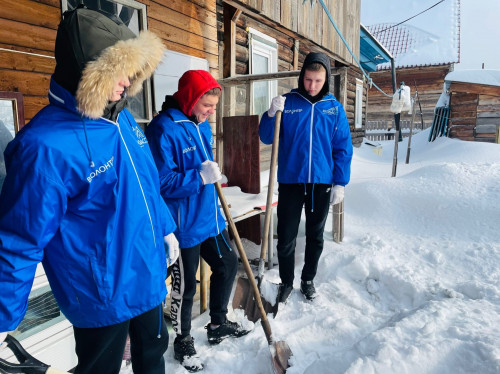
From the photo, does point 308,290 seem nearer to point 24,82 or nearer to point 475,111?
point 24,82

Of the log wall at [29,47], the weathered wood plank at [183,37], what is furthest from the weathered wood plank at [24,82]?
the weathered wood plank at [183,37]

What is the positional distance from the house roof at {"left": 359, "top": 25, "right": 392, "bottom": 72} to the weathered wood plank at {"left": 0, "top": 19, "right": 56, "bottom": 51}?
32.8 feet

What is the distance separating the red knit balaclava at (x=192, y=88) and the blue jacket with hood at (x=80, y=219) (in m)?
0.69

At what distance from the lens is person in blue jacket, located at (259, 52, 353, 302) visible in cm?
280

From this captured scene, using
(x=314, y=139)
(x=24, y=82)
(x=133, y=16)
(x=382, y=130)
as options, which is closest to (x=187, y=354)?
(x=314, y=139)

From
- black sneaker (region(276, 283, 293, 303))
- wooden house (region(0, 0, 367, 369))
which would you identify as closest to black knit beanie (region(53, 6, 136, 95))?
wooden house (region(0, 0, 367, 369))

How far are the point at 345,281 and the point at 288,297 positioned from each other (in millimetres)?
650

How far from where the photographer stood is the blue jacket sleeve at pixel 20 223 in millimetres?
1043

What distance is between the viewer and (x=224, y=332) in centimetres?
248

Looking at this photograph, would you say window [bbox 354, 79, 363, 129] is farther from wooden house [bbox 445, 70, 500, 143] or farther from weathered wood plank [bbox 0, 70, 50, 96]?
weathered wood plank [bbox 0, 70, 50, 96]

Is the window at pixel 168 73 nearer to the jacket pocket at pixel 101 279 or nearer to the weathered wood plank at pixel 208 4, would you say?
the weathered wood plank at pixel 208 4

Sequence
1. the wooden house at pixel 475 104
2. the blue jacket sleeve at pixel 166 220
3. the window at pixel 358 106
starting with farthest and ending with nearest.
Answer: the window at pixel 358 106 → the wooden house at pixel 475 104 → the blue jacket sleeve at pixel 166 220

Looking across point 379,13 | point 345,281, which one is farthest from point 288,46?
point 379,13

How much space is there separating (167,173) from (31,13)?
174cm
